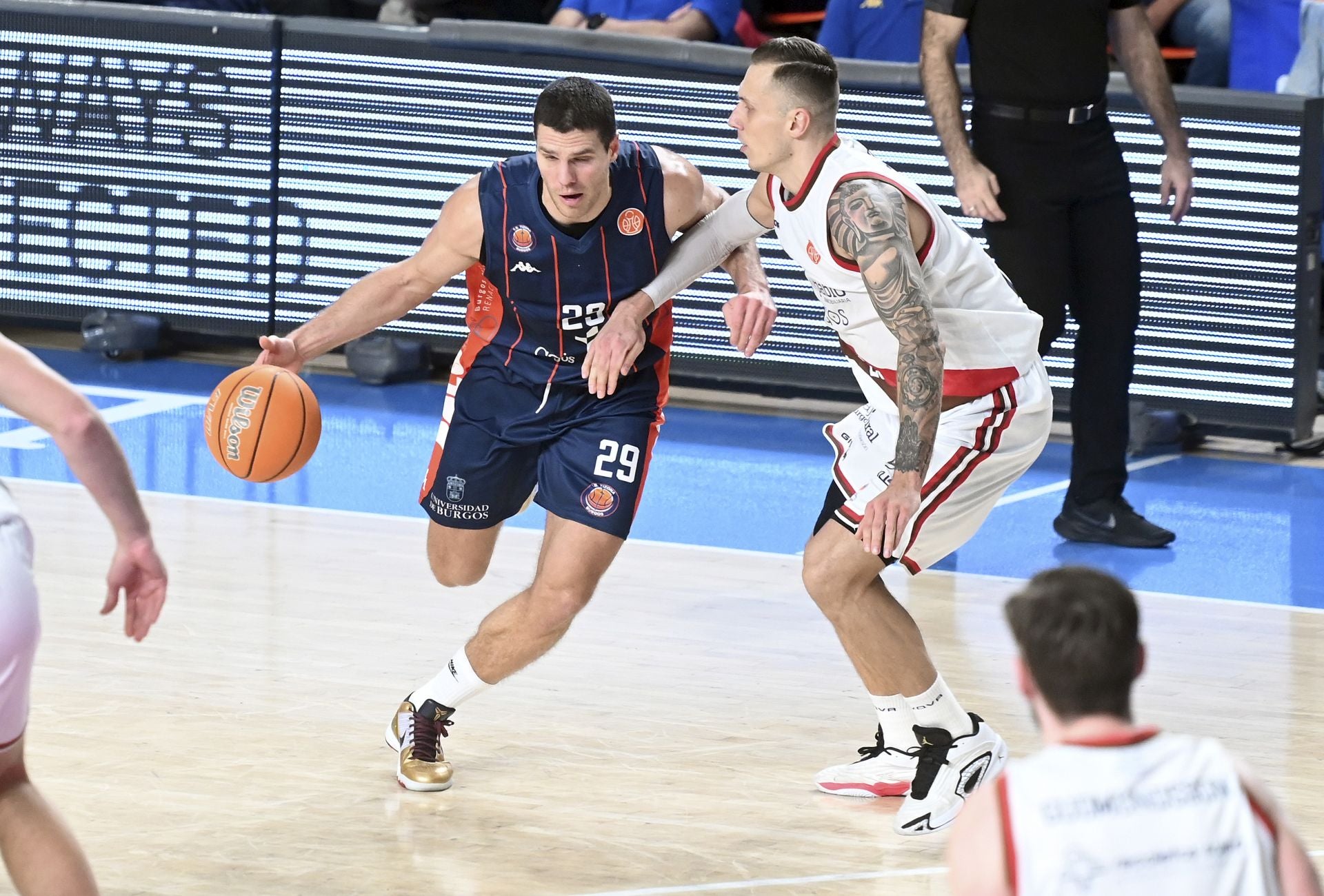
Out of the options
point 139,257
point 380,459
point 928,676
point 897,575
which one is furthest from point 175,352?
point 928,676

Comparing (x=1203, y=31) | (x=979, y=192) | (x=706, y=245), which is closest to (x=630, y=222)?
(x=706, y=245)

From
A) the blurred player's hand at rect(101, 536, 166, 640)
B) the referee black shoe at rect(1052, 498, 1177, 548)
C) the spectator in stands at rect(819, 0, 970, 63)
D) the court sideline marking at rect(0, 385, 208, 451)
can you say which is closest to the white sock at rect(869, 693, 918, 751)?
the blurred player's hand at rect(101, 536, 166, 640)

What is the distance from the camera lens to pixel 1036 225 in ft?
22.7

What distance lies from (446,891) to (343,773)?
791 millimetres

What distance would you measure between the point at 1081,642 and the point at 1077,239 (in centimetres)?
490

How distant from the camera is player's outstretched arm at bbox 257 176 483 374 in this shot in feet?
16.3

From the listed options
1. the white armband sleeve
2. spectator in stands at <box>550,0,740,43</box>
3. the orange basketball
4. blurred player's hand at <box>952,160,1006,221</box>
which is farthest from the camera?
spectator in stands at <box>550,0,740,43</box>

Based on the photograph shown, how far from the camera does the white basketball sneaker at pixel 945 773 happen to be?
4.51 metres

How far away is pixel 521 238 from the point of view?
506cm

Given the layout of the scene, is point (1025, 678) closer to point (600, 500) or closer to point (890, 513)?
point (890, 513)

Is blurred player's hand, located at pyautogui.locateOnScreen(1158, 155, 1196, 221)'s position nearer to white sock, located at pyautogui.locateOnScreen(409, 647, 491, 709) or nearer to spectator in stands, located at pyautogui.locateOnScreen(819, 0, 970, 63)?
spectator in stands, located at pyautogui.locateOnScreen(819, 0, 970, 63)

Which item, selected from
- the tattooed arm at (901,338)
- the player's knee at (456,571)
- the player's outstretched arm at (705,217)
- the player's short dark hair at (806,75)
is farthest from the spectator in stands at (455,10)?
the tattooed arm at (901,338)

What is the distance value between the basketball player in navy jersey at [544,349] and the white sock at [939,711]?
33.5 inches

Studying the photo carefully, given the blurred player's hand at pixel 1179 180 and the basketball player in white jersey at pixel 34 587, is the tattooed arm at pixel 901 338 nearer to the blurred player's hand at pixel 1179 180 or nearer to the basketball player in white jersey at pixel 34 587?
the basketball player in white jersey at pixel 34 587
